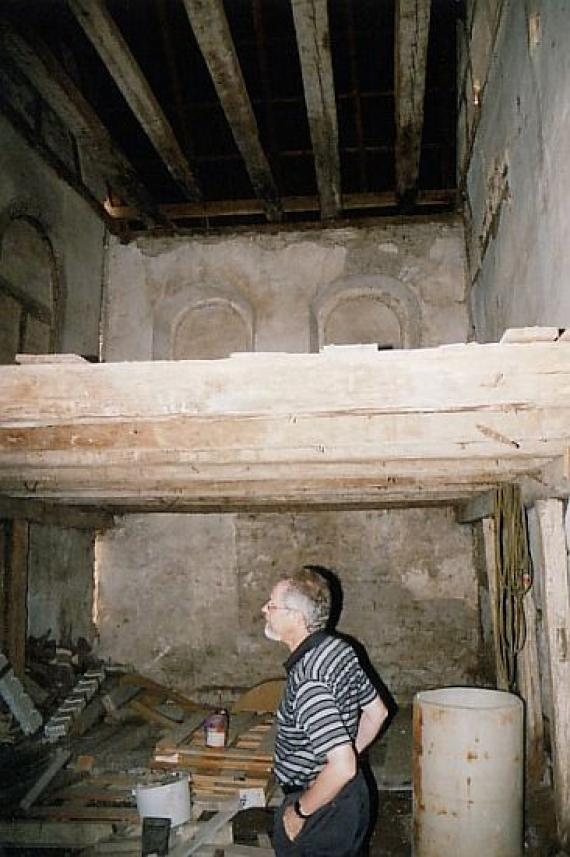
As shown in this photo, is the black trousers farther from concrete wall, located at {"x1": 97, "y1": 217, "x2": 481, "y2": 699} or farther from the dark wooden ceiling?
concrete wall, located at {"x1": 97, "y1": 217, "x2": 481, "y2": 699}

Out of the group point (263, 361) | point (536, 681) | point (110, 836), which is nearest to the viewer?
point (263, 361)

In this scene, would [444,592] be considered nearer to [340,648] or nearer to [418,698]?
[418,698]

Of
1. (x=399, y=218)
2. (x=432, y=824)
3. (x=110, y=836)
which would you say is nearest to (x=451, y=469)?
(x=432, y=824)

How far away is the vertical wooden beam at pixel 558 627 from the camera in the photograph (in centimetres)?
445

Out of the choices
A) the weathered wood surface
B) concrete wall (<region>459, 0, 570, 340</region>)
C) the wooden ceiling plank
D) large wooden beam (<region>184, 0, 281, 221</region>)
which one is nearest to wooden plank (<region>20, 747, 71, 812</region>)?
the weathered wood surface

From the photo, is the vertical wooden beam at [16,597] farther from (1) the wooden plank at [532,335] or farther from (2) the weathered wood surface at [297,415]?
(1) the wooden plank at [532,335]

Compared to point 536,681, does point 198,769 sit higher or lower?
lower

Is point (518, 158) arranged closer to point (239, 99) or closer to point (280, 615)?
point (239, 99)

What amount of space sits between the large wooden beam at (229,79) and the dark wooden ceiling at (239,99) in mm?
15

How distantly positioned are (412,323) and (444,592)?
11.1 ft

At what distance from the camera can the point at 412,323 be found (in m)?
9.00

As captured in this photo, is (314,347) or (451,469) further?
(314,347)

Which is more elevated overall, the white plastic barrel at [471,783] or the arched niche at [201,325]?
the arched niche at [201,325]

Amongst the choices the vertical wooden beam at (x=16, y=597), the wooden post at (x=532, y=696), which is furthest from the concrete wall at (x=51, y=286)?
the wooden post at (x=532, y=696)
